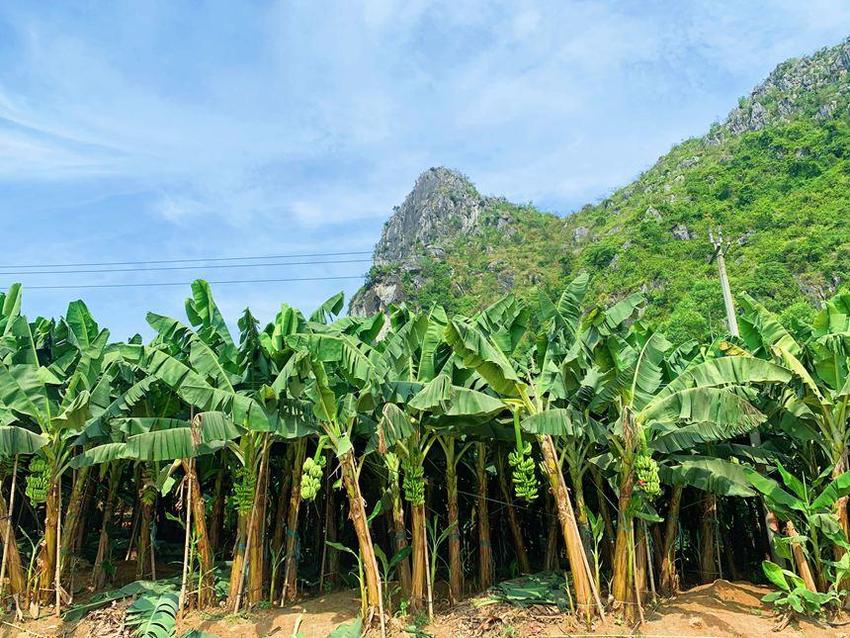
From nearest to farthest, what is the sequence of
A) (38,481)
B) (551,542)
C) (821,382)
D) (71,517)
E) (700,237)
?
(821,382)
(38,481)
(71,517)
(551,542)
(700,237)

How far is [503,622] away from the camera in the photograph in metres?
8.42

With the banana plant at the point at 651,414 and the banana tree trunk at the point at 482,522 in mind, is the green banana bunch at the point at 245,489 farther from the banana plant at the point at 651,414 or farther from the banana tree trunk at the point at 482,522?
the banana plant at the point at 651,414

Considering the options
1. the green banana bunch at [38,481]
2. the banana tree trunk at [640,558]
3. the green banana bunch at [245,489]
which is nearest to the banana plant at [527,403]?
the banana tree trunk at [640,558]

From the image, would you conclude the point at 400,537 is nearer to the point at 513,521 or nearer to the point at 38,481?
the point at 513,521

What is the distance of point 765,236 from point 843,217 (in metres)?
5.01

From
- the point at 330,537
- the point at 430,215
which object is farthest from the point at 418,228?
the point at 330,537

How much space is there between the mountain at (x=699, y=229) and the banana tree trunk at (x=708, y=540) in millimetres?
13715

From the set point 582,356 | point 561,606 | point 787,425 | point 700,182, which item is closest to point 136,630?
point 561,606

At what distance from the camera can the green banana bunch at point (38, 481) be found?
9.48m

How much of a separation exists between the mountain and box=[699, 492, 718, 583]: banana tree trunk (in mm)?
13715

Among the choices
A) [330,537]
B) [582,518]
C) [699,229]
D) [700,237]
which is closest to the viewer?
[582,518]

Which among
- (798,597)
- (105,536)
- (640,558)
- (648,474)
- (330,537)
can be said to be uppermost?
(648,474)

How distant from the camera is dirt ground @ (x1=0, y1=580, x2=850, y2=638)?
26.3ft

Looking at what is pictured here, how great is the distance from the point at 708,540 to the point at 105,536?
36.6ft
